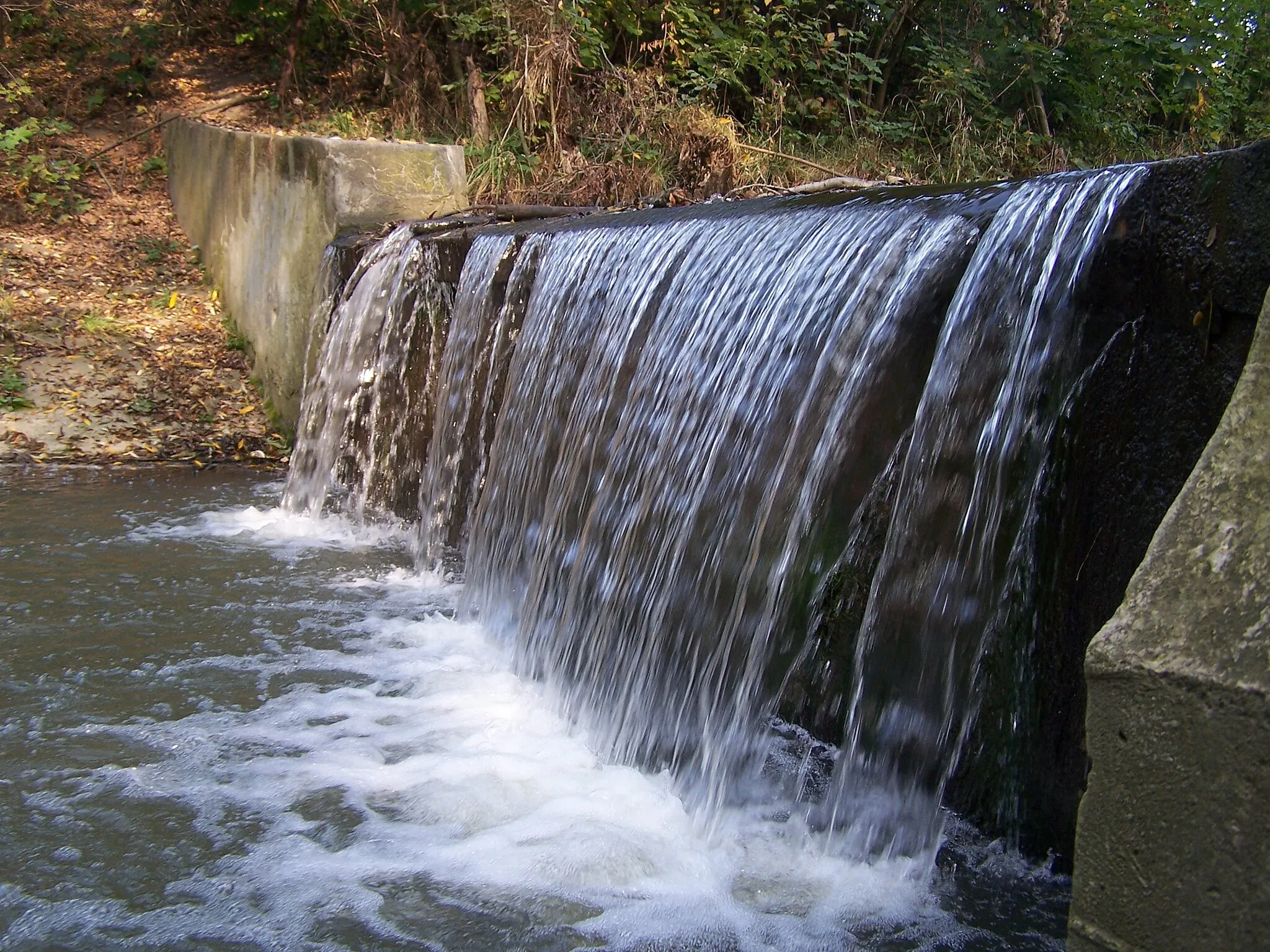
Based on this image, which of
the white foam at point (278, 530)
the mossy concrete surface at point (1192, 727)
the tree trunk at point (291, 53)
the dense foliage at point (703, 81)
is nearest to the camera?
the mossy concrete surface at point (1192, 727)

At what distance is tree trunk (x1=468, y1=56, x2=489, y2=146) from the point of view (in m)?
8.73

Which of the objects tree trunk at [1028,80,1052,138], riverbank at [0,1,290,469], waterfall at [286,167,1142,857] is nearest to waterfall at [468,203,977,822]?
waterfall at [286,167,1142,857]

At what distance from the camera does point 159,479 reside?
6980 millimetres

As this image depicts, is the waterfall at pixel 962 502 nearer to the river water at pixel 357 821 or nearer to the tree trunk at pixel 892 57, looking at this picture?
the river water at pixel 357 821

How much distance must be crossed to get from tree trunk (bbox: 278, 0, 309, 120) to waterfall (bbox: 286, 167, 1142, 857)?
20.1ft

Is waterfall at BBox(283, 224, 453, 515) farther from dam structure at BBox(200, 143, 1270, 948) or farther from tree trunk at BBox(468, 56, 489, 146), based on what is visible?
tree trunk at BBox(468, 56, 489, 146)

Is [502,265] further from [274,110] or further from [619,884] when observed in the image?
[274,110]

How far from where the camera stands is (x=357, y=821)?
3.11 metres

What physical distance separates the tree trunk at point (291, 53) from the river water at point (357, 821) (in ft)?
22.2

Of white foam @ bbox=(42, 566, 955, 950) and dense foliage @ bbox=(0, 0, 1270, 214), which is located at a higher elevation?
dense foliage @ bbox=(0, 0, 1270, 214)

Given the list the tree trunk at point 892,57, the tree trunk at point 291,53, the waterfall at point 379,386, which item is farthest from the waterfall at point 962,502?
the tree trunk at point 892,57

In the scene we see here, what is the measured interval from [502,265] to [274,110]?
5.97 metres

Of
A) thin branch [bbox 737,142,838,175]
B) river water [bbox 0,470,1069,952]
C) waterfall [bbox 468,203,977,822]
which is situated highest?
thin branch [bbox 737,142,838,175]

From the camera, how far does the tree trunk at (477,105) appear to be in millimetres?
8727
